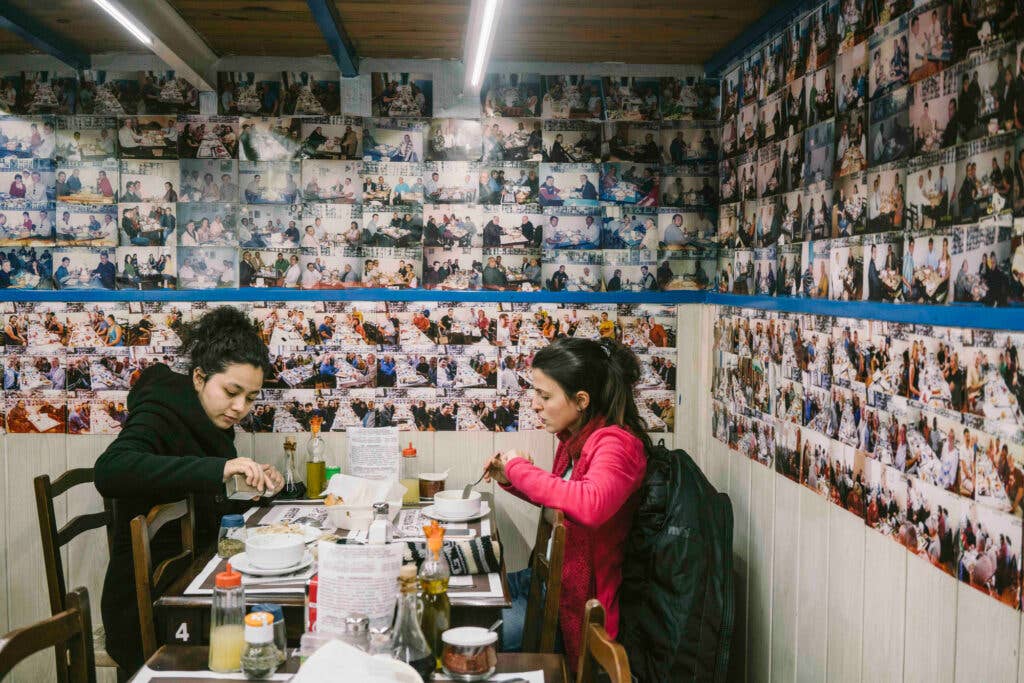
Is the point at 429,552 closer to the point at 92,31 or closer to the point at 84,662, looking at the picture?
the point at 84,662

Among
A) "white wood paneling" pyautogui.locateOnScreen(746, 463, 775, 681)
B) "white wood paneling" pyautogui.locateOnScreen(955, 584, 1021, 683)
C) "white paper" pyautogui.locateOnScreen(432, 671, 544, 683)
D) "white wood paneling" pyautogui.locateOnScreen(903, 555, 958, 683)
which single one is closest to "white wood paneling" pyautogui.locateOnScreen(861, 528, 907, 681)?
"white wood paneling" pyautogui.locateOnScreen(903, 555, 958, 683)

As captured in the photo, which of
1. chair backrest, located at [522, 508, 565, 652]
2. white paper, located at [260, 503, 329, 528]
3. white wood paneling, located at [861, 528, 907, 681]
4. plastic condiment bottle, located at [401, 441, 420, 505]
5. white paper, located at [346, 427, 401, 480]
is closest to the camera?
white wood paneling, located at [861, 528, 907, 681]

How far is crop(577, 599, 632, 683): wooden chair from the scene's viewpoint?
1597 millimetres

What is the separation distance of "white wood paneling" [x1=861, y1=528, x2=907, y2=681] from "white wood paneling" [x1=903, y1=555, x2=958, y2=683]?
1.3 inches

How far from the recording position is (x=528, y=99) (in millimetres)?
3670

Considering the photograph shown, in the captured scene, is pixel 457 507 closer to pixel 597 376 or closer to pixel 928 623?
pixel 597 376

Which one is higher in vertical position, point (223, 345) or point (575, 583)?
point (223, 345)

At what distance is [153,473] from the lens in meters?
2.72

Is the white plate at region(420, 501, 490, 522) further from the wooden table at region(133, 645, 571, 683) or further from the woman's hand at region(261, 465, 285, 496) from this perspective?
the wooden table at region(133, 645, 571, 683)

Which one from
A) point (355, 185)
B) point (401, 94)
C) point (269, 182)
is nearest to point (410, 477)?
point (355, 185)

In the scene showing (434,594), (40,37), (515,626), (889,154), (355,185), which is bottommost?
(515,626)

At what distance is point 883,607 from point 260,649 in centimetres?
157

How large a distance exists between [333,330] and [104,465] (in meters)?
1.16

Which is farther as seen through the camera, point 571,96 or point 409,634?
point 571,96
